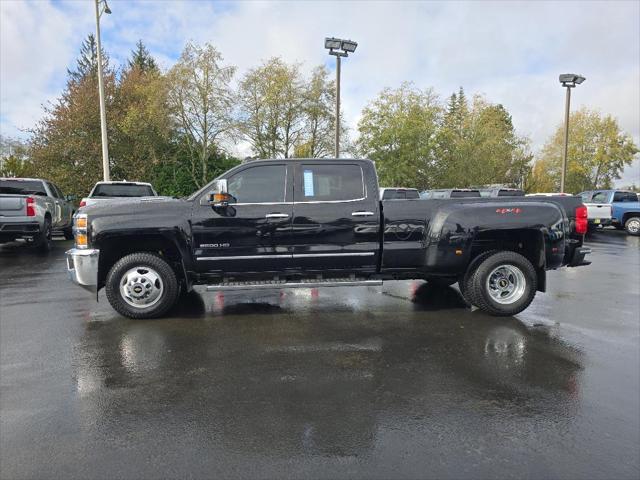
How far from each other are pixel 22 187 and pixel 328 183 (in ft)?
37.9

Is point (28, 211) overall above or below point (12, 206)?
below

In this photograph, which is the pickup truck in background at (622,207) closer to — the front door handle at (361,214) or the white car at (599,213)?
the white car at (599,213)

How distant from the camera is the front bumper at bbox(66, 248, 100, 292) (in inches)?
216

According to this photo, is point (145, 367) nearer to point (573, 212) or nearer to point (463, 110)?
point (573, 212)

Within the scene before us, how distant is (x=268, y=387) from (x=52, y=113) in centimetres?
2818

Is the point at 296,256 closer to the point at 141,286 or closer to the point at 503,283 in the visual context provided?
the point at 141,286

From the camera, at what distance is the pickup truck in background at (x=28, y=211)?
1130 cm

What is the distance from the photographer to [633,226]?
2066 centimetres

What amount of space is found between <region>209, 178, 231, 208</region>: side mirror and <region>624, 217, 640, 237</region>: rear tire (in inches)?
849

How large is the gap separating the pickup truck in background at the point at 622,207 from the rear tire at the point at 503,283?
695 inches

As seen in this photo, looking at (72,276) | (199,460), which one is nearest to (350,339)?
(199,460)

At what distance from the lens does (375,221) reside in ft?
19.2

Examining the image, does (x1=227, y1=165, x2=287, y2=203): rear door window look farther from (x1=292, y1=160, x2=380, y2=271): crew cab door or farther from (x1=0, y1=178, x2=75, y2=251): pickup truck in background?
→ (x1=0, y1=178, x2=75, y2=251): pickup truck in background

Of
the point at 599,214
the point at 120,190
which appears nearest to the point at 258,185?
the point at 120,190
